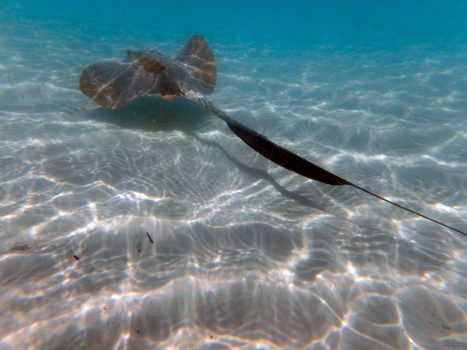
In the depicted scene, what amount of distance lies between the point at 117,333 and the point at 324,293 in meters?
2.20

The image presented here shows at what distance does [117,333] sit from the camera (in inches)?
105

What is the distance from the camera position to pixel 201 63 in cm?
781

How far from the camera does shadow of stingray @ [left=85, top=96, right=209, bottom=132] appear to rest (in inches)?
260

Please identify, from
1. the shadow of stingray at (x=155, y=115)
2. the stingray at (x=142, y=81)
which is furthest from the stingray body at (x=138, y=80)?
the shadow of stingray at (x=155, y=115)

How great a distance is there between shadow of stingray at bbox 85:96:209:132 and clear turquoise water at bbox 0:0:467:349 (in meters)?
0.05

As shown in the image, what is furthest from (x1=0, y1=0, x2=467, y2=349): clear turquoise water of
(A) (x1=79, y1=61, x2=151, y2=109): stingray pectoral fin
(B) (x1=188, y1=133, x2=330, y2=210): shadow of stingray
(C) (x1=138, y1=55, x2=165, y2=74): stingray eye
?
(C) (x1=138, y1=55, x2=165, y2=74): stingray eye

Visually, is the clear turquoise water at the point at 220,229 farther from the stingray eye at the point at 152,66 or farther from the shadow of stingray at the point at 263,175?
the stingray eye at the point at 152,66

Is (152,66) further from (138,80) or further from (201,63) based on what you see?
(201,63)

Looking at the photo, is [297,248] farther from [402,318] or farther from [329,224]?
[402,318]

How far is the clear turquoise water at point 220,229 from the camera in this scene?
2.83 metres

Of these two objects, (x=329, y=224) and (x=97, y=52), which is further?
(x=97, y=52)

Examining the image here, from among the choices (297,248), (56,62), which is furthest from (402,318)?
(56,62)

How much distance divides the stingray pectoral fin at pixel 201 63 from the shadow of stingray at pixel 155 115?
70 cm

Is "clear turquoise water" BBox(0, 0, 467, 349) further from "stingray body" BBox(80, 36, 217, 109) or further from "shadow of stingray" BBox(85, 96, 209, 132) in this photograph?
"stingray body" BBox(80, 36, 217, 109)
